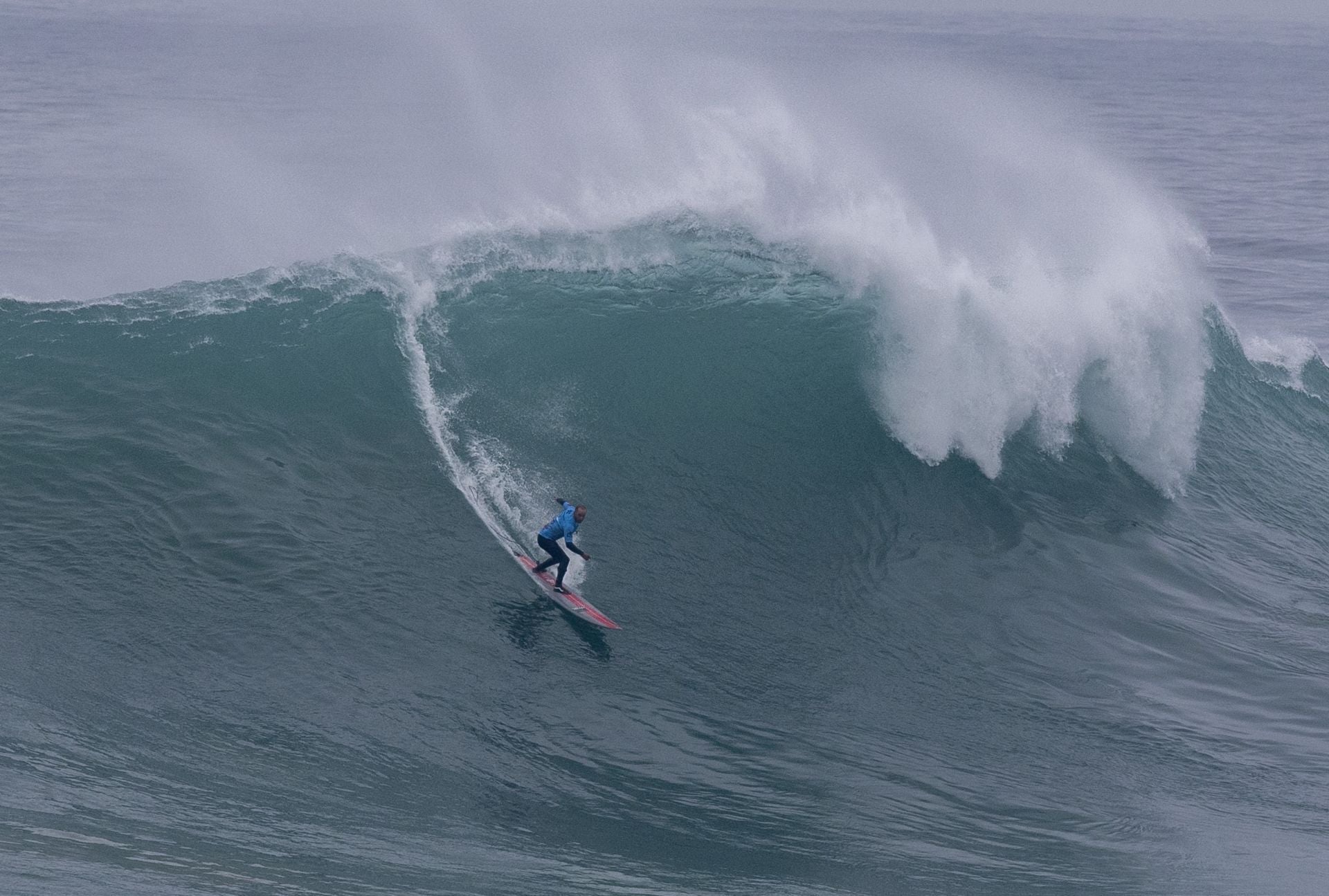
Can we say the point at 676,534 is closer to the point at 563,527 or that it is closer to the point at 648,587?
the point at 648,587

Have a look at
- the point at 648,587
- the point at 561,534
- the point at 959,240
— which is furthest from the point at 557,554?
the point at 959,240

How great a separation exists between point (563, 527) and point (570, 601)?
0.83 metres

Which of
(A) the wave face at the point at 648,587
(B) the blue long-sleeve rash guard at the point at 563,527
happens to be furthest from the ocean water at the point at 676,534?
(B) the blue long-sleeve rash guard at the point at 563,527

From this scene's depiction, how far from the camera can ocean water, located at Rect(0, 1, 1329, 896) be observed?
A: 33.9 ft

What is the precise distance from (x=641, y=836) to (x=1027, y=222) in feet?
53.3

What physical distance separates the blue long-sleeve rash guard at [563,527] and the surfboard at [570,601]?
1.70 feet

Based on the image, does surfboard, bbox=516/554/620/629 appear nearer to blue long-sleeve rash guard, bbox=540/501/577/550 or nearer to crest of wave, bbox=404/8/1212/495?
blue long-sleeve rash guard, bbox=540/501/577/550

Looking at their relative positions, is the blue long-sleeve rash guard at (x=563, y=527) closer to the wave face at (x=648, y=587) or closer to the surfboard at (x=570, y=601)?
the surfboard at (x=570, y=601)

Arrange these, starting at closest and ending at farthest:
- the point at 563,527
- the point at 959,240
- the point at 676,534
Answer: the point at 563,527, the point at 676,534, the point at 959,240

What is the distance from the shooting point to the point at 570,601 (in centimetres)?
1305

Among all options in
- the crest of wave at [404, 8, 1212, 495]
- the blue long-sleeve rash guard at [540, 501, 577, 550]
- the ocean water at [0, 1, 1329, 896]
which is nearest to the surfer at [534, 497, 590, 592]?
the blue long-sleeve rash guard at [540, 501, 577, 550]

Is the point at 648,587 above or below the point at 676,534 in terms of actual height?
below

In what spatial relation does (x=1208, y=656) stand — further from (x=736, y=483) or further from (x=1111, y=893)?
(x=736, y=483)

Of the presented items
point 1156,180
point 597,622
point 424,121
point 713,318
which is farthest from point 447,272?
point 1156,180
